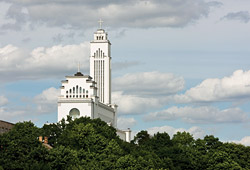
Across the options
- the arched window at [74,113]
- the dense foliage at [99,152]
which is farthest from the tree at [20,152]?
the arched window at [74,113]

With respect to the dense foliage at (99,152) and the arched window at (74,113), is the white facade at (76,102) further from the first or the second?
the dense foliage at (99,152)

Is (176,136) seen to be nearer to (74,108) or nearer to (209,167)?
(74,108)

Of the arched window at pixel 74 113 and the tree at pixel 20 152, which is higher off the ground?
the arched window at pixel 74 113

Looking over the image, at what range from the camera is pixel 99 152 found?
130 m

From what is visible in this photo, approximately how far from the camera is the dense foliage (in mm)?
108625

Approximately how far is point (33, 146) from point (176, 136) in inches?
3504

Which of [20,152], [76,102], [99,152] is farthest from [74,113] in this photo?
[20,152]

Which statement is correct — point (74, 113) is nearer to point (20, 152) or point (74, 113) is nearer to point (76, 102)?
Result: point (76, 102)

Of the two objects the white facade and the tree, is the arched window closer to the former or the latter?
the white facade

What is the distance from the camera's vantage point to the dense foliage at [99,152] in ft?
356

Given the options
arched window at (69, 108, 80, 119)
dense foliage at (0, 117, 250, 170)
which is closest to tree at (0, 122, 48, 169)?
dense foliage at (0, 117, 250, 170)

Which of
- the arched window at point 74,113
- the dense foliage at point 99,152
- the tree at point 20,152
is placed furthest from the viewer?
the arched window at point 74,113

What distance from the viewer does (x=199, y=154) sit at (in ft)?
501

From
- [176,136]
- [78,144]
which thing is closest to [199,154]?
[78,144]
